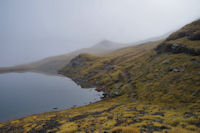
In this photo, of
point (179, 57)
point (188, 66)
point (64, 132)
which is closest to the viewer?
point (64, 132)

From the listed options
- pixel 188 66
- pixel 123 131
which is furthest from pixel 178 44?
pixel 123 131

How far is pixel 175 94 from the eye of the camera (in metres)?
35.0

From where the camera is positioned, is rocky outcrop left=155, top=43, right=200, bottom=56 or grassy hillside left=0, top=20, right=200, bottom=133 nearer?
grassy hillside left=0, top=20, right=200, bottom=133

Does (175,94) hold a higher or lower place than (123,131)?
lower

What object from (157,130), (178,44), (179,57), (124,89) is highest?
(178,44)

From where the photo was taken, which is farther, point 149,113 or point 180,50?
point 180,50

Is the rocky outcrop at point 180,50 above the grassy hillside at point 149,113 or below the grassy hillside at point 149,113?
above

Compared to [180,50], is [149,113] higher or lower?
lower

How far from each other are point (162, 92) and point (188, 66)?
63.8 ft

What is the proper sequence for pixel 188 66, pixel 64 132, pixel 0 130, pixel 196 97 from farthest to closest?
pixel 188 66, pixel 0 130, pixel 196 97, pixel 64 132

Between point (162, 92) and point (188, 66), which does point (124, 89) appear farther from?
point (188, 66)

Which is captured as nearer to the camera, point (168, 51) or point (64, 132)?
point (64, 132)

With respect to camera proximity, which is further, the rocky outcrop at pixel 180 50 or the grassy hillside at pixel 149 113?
the rocky outcrop at pixel 180 50

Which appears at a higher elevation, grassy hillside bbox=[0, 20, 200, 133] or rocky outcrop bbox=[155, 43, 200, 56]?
rocky outcrop bbox=[155, 43, 200, 56]
